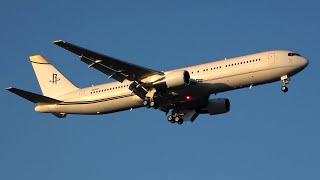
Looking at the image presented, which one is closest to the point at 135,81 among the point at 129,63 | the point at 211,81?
the point at 129,63

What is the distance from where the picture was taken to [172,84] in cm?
6619

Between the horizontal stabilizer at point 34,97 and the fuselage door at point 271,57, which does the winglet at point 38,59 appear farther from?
the fuselage door at point 271,57

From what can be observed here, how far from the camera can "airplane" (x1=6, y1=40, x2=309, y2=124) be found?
66.0m

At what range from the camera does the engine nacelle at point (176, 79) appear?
216ft

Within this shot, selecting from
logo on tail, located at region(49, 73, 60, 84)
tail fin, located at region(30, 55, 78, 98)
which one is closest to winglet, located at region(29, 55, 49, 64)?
tail fin, located at region(30, 55, 78, 98)

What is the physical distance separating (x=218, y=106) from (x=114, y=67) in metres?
12.5

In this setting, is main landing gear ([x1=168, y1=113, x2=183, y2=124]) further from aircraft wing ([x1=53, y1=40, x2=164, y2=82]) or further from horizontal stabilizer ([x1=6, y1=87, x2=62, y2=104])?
horizontal stabilizer ([x1=6, y1=87, x2=62, y2=104])

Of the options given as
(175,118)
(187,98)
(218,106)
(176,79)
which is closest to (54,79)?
(175,118)

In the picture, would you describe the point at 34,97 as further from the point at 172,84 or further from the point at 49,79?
the point at 172,84

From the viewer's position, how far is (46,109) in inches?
2950

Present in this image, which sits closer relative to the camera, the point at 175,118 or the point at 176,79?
the point at 176,79

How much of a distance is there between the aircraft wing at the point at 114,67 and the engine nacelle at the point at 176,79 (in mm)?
1463

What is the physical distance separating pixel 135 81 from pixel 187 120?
8855 mm

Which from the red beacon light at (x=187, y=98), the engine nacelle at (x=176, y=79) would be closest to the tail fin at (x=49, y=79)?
the red beacon light at (x=187, y=98)
